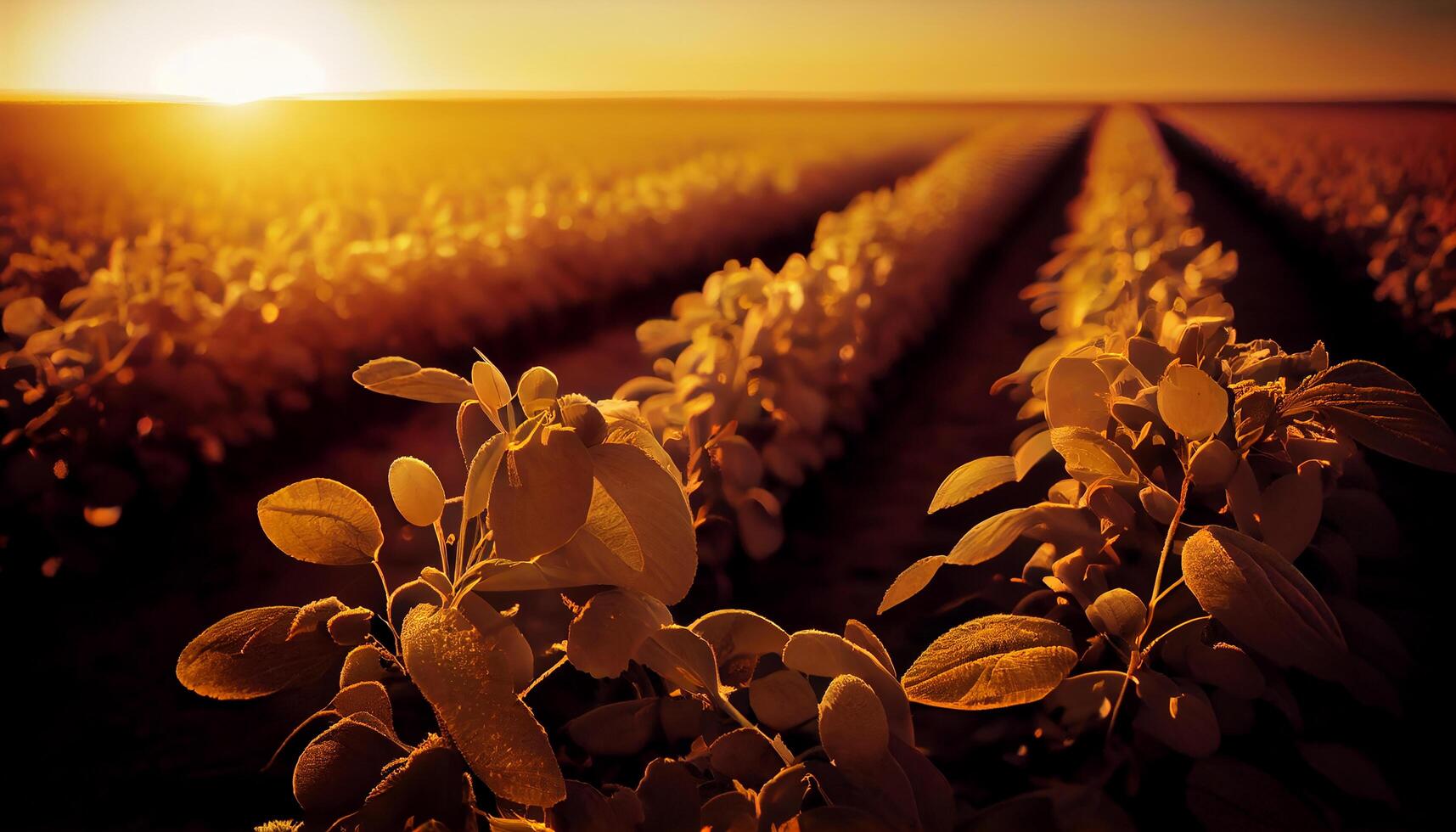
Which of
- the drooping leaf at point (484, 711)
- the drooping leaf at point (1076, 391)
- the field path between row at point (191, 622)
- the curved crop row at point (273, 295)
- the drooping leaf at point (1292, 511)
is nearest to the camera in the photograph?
the drooping leaf at point (484, 711)

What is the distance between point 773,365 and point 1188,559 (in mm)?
2544

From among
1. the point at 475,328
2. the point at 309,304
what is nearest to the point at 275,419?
the point at 309,304

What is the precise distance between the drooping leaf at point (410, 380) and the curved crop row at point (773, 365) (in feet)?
2.13

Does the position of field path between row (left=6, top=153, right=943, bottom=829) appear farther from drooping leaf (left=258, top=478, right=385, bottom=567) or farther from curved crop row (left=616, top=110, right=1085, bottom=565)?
curved crop row (left=616, top=110, right=1085, bottom=565)

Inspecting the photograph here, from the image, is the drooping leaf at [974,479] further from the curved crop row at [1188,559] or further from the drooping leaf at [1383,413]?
the drooping leaf at [1383,413]

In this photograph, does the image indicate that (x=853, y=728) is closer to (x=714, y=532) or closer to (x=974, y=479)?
(x=974, y=479)

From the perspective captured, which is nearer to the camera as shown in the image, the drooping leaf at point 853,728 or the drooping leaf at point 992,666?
the drooping leaf at point 853,728

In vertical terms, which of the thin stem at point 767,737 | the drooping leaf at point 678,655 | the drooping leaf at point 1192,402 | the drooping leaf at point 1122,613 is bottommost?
the drooping leaf at point 1122,613

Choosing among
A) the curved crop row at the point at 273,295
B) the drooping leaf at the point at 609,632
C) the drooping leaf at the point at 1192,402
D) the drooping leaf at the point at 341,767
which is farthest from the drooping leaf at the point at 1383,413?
the curved crop row at the point at 273,295

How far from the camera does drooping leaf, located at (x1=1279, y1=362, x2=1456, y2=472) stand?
87cm

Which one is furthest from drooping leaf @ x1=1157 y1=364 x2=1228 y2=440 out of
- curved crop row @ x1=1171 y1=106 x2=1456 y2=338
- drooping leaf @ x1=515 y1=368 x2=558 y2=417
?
curved crop row @ x1=1171 y1=106 x2=1456 y2=338

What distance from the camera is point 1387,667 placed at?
98 cm

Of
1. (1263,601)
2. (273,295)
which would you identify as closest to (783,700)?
(1263,601)

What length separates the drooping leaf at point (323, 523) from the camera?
87 cm
